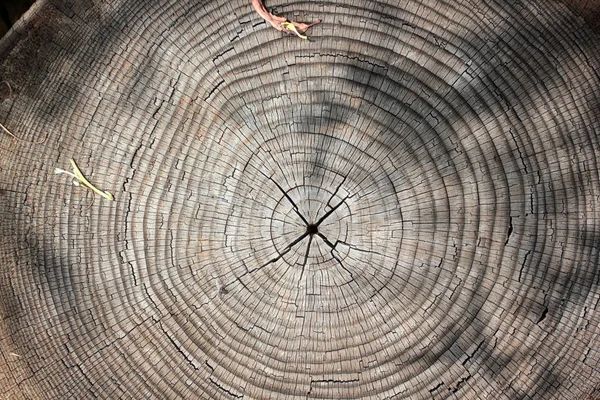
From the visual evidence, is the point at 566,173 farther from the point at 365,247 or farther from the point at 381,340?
the point at 381,340

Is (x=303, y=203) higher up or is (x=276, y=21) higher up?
(x=276, y=21)

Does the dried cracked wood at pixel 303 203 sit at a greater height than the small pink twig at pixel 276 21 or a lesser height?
lesser

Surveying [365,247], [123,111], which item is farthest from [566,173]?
[123,111]

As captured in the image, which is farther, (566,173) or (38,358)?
(38,358)

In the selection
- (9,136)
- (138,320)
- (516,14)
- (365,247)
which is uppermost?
(516,14)

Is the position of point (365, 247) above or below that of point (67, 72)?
below

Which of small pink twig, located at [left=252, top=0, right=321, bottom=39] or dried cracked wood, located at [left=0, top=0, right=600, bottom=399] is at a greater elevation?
small pink twig, located at [left=252, top=0, right=321, bottom=39]

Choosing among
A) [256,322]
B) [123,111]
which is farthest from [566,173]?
[123,111]
